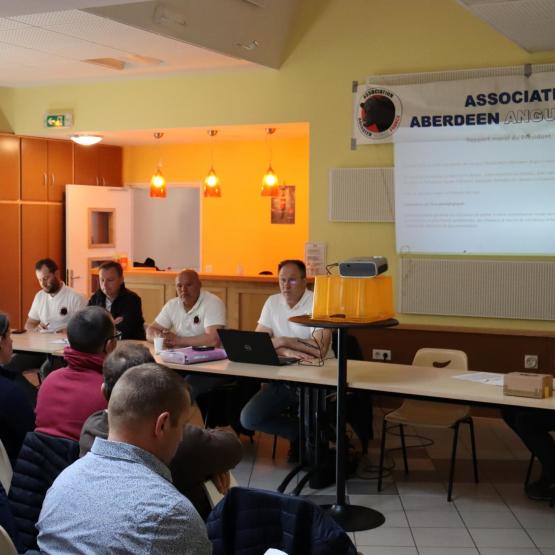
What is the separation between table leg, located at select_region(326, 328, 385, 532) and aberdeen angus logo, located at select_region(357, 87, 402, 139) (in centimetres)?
300

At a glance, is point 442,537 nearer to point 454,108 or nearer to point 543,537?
point 543,537

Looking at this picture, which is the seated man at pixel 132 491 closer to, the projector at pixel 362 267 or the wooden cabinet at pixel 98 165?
the projector at pixel 362 267

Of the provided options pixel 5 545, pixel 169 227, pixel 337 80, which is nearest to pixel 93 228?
pixel 169 227

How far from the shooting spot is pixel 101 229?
1088cm

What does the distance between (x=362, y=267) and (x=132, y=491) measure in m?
3.02

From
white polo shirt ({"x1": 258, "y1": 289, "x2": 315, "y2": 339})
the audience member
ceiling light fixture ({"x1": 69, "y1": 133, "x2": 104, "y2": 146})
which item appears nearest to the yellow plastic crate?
white polo shirt ({"x1": 258, "y1": 289, "x2": 315, "y2": 339})

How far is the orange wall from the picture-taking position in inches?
442

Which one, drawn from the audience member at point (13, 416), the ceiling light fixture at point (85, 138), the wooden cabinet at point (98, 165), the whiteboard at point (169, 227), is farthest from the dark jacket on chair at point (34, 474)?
the whiteboard at point (169, 227)

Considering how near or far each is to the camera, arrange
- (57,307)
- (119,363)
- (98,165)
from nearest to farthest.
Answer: (119,363) < (57,307) < (98,165)

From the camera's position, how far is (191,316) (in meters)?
6.33

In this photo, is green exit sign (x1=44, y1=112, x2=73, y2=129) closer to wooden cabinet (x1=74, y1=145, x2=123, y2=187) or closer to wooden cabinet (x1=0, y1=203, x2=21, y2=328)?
wooden cabinet (x1=0, y1=203, x2=21, y2=328)

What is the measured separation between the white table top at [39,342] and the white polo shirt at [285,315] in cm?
147

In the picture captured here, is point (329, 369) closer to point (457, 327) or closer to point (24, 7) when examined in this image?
point (457, 327)

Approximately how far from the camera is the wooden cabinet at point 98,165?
10.6m
